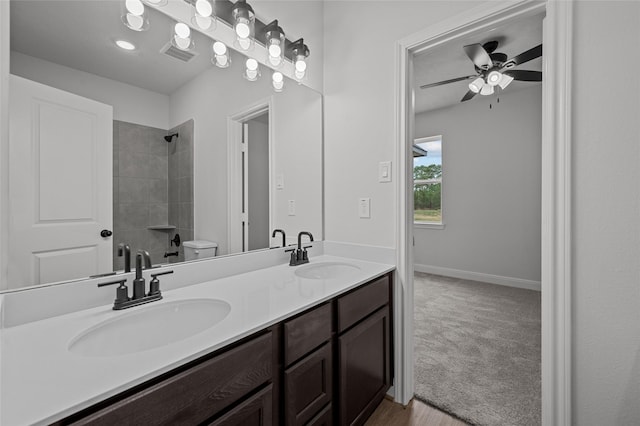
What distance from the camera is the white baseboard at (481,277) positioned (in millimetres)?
3686

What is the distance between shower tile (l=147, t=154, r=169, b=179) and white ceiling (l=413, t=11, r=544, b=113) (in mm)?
1530

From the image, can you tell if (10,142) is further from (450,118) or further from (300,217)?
(450,118)

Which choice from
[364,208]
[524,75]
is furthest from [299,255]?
[524,75]

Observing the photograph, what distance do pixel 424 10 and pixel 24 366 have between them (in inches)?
83.7

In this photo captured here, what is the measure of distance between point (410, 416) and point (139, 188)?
5.80 ft

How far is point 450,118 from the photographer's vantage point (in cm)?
428

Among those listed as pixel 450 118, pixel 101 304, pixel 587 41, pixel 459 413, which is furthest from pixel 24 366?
pixel 450 118

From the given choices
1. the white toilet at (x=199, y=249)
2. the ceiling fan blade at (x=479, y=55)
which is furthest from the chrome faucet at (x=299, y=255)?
the ceiling fan blade at (x=479, y=55)

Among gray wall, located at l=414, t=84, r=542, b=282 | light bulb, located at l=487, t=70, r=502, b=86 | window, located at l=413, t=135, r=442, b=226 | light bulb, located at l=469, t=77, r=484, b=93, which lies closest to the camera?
light bulb, located at l=487, t=70, r=502, b=86

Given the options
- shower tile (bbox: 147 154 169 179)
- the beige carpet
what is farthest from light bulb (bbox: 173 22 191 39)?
the beige carpet

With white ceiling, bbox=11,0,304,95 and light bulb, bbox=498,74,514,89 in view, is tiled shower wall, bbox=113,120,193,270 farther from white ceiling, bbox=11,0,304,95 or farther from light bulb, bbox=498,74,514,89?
light bulb, bbox=498,74,514,89

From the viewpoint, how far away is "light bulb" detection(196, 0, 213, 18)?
1.30m

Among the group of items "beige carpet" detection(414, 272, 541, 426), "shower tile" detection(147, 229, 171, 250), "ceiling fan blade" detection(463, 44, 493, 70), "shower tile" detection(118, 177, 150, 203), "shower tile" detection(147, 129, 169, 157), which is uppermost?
"ceiling fan blade" detection(463, 44, 493, 70)

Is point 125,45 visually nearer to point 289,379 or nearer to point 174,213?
point 174,213
